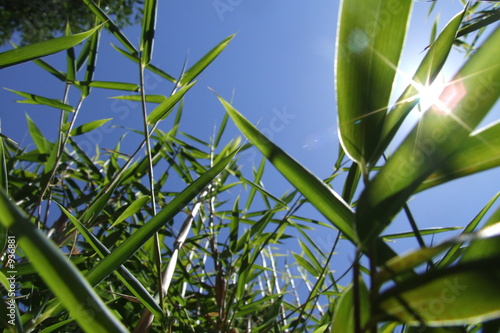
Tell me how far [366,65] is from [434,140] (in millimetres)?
81

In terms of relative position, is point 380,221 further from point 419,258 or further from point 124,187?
point 124,187

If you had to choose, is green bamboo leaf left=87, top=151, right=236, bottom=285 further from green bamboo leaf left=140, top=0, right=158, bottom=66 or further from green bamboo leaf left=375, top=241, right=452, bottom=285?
green bamboo leaf left=140, top=0, right=158, bottom=66

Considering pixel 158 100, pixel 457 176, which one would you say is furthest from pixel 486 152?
pixel 158 100

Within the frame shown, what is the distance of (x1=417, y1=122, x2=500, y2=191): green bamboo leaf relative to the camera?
273mm

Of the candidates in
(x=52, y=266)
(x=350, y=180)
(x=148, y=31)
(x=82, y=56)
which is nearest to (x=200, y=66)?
(x=148, y=31)

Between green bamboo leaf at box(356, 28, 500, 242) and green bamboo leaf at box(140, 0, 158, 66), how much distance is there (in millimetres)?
673

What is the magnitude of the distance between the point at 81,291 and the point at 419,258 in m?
0.20

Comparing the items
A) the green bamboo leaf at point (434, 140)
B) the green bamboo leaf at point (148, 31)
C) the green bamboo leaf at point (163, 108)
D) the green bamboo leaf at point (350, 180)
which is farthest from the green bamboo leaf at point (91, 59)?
the green bamboo leaf at point (434, 140)

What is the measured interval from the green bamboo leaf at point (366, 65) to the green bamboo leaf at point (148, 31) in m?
0.61

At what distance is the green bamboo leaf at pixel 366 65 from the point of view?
0.95 ft

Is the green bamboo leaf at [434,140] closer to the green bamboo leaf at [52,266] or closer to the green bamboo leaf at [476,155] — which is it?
the green bamboo leaf at [476,155]

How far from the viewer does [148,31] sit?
2.69 ft

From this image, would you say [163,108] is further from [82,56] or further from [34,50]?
[82,56]

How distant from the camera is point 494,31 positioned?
0.27 metres
